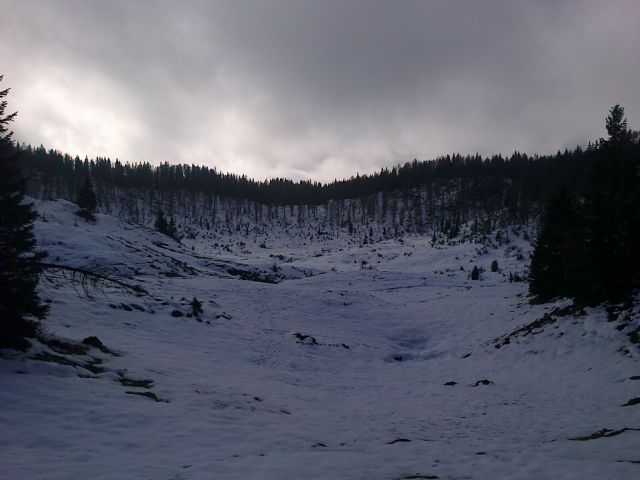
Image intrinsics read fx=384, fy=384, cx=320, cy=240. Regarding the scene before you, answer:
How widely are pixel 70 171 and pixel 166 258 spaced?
5379 inches

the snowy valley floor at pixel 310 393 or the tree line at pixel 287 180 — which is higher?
the tree line at pixel 287 180

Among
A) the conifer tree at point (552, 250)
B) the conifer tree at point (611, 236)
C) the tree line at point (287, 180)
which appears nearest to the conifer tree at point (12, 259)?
the conifer tree at point (611, 236)

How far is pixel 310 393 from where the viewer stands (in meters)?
13.9

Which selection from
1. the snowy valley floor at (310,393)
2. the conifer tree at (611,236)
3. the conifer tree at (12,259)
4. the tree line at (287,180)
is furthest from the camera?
the tree line at (287,180)

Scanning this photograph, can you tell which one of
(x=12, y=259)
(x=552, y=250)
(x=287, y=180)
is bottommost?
(x=12, y=259)

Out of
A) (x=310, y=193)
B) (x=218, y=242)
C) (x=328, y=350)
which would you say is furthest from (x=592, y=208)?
(x=310, y=193)

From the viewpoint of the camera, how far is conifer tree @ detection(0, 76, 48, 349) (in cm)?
996

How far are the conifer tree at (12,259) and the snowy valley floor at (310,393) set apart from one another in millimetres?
912

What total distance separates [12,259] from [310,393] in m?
9.93

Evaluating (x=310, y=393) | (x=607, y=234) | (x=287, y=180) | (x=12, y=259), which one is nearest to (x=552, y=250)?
(x=607, y=234)

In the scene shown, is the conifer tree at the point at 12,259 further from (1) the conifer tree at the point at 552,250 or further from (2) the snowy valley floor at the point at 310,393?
(1) the conifer tree at the point at 552,250

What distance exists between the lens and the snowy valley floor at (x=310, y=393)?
281 inches

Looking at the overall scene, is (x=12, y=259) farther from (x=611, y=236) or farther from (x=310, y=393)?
(x=611, y=236)

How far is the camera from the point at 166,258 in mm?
38094
